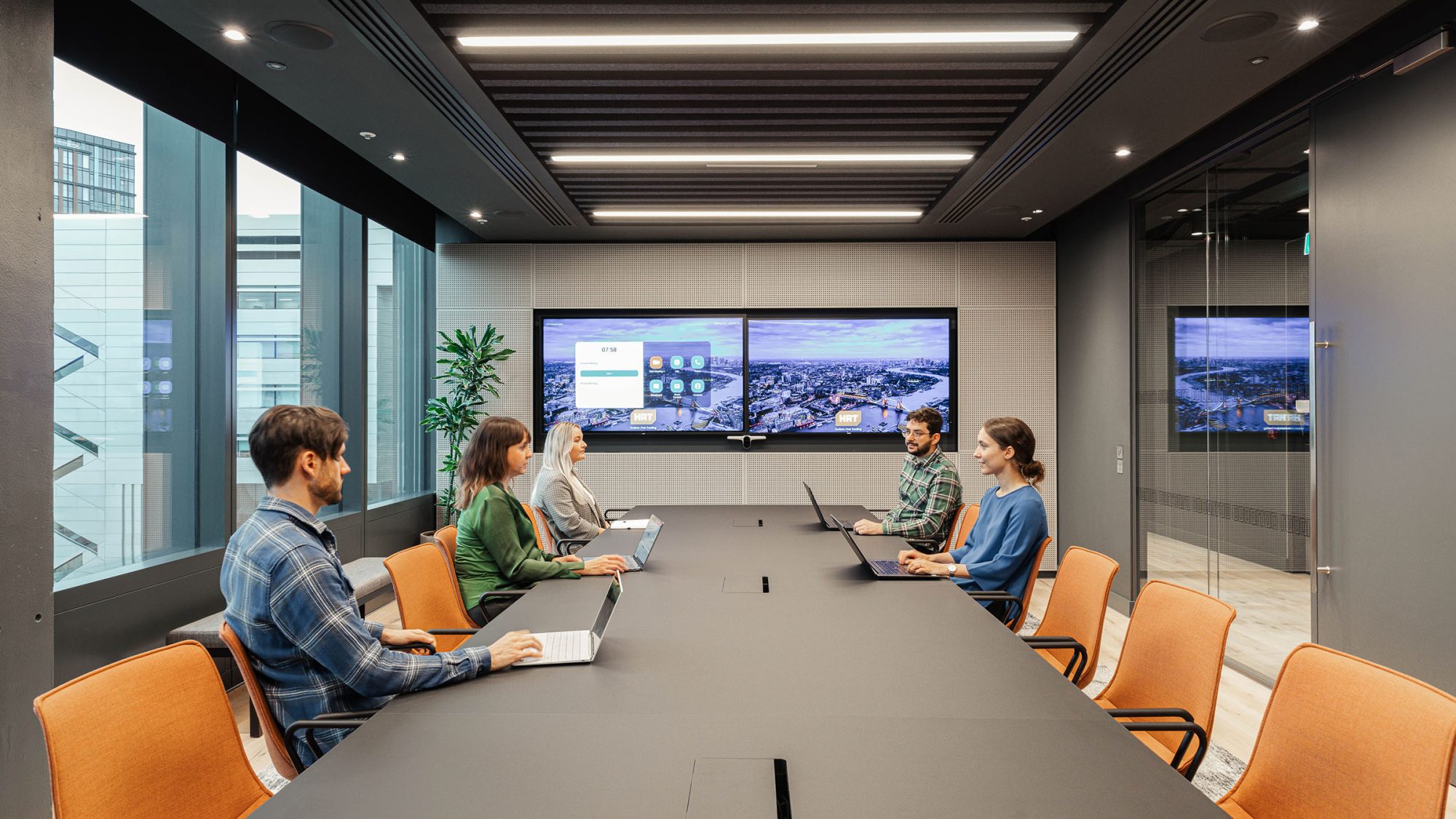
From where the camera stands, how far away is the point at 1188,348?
4.88m

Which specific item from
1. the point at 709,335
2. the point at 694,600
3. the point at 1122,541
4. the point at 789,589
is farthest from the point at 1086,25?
the point at 709,335

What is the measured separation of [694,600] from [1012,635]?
1.02m

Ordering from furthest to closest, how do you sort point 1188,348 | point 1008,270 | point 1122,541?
point 1008,270 < point 1122,541 < point 1188,348

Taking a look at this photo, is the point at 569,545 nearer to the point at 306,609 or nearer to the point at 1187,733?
the point at 306,609

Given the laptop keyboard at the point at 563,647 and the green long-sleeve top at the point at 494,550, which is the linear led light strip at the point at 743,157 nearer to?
the green long-sleeve top at the point at 494,550

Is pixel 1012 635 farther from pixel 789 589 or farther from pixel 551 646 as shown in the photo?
pixel 551 646

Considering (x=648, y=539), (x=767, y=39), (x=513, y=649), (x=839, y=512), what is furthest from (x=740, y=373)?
(x=513, y=649)

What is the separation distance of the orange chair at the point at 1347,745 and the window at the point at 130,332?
4102 mm

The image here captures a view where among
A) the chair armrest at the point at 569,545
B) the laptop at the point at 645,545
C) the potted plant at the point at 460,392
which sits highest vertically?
the potted plant at the point at 460,392

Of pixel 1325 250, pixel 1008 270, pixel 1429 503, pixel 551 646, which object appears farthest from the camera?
pixel 1008 270

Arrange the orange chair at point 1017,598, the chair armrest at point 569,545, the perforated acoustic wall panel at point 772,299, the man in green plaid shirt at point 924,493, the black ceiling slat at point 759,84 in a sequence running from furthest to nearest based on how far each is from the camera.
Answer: the perforated acoustic wall panel at point 772,299 < the chair armrest at point 569,545 < the man in green plaid shirt at point 924,493 < the black ceiling slat at point 759,84 < the orange chair at point 1017,598

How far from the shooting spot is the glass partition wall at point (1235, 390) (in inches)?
156

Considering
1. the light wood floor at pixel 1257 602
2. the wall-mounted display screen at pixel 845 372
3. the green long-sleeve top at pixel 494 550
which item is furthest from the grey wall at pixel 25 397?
the wall-mounted display screen at pixel 845 372

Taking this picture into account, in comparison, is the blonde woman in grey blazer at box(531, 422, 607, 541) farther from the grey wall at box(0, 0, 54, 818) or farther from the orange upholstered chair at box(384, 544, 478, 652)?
the grey wall at box(0, 0, 54, 818)
